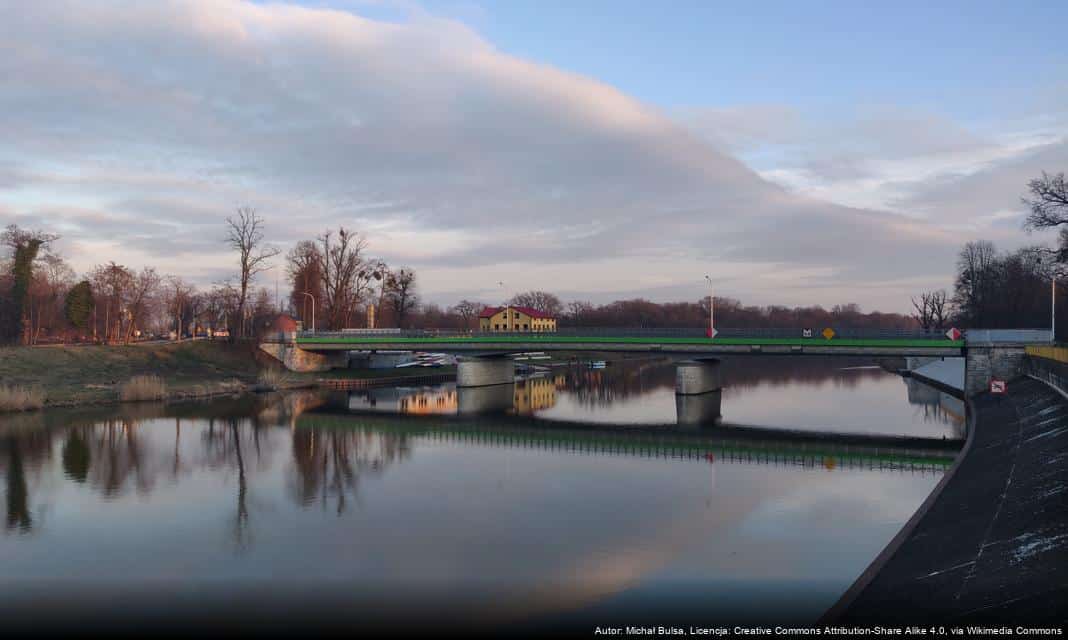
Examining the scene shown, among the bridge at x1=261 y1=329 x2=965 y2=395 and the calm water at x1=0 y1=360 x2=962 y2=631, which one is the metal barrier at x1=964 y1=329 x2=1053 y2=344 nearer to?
the bridge at x1=261 y1=329 x2=965 y2=395

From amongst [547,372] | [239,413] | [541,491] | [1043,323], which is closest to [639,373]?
[547,372]

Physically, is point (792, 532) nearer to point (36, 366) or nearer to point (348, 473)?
point (348, 473)

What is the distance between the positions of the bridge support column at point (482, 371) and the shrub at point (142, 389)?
2755 cm

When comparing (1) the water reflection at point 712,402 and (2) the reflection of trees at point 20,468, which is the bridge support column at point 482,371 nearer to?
(1) the water reflection at point 712,402

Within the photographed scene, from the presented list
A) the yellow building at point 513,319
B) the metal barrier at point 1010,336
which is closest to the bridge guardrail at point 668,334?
the metal barrier at point 1010,336

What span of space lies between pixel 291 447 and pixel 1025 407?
37.5 metres

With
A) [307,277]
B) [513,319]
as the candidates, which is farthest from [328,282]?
[513,319]

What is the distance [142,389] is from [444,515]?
42.7 meters

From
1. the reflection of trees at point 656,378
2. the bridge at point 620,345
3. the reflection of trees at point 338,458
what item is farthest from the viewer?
the reflection of trees at point 656,378

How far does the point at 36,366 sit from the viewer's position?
56156mm

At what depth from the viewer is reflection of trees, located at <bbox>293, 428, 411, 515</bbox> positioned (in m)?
28.2

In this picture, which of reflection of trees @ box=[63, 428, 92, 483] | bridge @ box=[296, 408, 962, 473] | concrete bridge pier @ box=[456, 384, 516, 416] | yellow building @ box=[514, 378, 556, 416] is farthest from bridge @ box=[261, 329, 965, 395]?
reflection of trees @ box=[63, 428, 92, 483]

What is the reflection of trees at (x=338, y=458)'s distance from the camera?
28250 millimetres

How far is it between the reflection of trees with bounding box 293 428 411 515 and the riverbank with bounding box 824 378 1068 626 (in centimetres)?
1754
